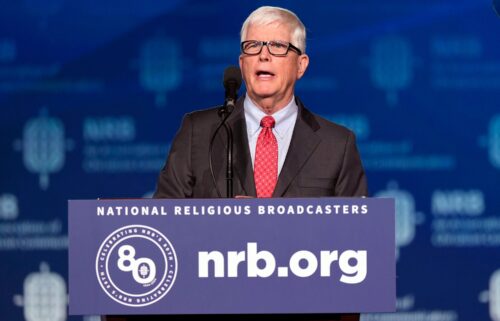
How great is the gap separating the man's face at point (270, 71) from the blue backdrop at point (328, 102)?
5.98ft

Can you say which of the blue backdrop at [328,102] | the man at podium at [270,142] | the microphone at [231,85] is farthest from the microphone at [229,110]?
the blue backdrop at [328,102]

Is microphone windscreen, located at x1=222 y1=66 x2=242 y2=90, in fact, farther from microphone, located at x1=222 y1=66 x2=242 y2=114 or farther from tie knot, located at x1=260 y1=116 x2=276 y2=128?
tie knot, located at x1=260 y1=116 x2=276 y2=128

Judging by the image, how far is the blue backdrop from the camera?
4.41 m

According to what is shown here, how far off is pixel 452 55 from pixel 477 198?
70 centimetres

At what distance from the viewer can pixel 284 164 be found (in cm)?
241

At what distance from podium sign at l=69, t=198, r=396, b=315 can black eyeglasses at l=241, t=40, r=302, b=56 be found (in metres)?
0.56

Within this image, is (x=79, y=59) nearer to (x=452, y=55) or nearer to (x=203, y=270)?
(x=452, y=55)

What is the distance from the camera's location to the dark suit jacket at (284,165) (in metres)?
2.39

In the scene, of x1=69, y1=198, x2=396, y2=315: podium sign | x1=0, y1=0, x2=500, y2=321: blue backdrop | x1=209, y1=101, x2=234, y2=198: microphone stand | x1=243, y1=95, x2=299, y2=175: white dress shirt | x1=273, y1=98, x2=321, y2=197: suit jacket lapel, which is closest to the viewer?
x1=69, y1=198, x2=396, y2=315: podium sign

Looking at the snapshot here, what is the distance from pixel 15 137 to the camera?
4555 mm

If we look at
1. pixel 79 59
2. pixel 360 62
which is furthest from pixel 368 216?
pixel 79 59

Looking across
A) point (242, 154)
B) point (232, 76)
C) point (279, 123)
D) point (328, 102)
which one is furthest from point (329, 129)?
point (328, 102)

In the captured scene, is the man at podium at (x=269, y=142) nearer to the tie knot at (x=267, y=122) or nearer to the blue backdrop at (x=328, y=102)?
the tie knot at (x=267, y=122)

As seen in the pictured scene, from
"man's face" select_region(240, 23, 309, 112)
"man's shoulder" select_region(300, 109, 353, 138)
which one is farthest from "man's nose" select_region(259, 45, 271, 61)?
"man's shoulder" select_region(300, 109, 353, 138)
